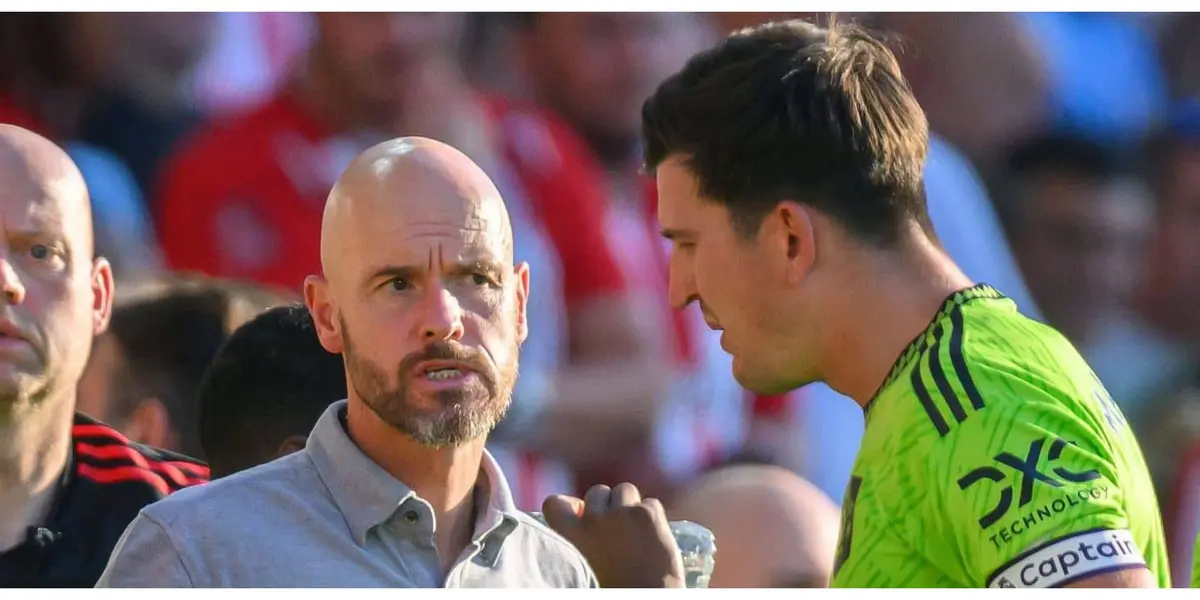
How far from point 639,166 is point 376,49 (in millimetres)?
534

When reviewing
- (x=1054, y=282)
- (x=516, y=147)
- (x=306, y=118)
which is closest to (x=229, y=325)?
(x=306, y=118)

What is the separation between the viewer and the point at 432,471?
2.30 metres

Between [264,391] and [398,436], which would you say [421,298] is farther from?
[264,391]

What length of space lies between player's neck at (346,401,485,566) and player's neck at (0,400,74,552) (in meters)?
0.58

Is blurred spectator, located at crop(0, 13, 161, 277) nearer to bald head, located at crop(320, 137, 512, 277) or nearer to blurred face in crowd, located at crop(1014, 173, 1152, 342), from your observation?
bald head, located at crop(320, 137, 512, 277)

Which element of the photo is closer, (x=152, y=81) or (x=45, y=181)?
(x=45, y=181)

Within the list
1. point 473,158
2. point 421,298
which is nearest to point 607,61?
point 473,158

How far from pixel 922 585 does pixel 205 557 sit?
990 millimetres

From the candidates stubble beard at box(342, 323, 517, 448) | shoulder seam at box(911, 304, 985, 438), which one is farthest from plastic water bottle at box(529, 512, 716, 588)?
shoulder seam at box(911, 304, 985, 438)

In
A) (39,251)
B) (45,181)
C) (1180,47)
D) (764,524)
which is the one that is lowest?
(764,524)

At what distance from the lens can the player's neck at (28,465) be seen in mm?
2506

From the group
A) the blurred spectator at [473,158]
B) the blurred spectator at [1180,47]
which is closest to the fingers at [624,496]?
the blurred spectator at [473,158]

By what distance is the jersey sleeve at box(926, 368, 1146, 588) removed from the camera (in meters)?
1.66

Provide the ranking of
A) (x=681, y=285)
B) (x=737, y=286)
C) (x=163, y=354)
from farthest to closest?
(x=163, y=354) → (x=681, y=285) → (x=737, y=286)
